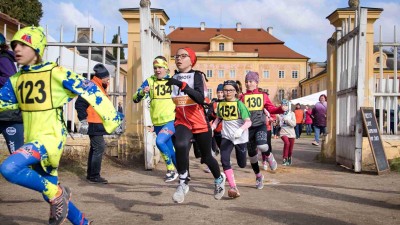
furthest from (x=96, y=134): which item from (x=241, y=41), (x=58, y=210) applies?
(x=241, y=41)

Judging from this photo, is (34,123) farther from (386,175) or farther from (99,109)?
(386,175)

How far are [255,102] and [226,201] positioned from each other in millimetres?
2673

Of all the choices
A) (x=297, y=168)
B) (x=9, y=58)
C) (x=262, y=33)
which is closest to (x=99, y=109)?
(x=9, y=58)

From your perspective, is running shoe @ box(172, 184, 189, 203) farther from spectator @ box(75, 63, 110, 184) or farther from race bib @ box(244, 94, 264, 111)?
race bib @ box(244, 94, 264, 111)

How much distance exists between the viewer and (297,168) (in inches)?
421

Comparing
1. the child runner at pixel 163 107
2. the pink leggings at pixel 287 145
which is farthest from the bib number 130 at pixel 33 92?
the pink leggings at pixel 287 145

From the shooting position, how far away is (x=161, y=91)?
325 inches

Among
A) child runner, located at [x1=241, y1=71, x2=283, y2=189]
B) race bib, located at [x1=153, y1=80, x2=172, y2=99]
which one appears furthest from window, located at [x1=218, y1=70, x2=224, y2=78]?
race bib, located at [x1=153, y1=80, x2=172, y2=99]

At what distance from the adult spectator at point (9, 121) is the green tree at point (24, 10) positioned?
1350 inches

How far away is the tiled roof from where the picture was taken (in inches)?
3253

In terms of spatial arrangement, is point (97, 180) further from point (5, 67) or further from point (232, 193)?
point (5, 67)

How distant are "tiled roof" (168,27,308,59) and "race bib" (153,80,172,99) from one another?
72364mm

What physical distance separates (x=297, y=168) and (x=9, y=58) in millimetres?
6942

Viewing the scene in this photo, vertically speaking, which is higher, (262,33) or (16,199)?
(262,33)
